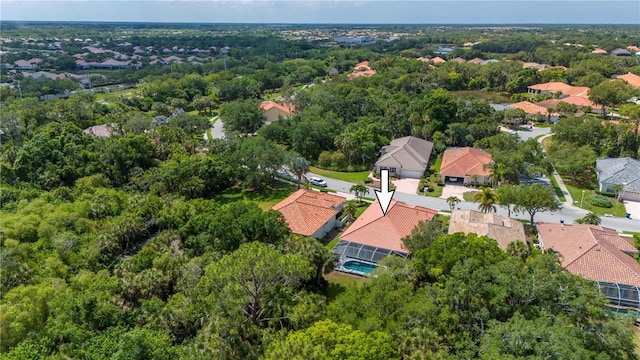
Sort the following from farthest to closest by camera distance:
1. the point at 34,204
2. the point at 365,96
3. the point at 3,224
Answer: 1. the point at 365,96
2. the point at 34,204
3. the point at 3,224

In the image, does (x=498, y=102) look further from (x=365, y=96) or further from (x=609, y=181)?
(x=609, y=181)

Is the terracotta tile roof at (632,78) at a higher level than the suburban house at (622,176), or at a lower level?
higher

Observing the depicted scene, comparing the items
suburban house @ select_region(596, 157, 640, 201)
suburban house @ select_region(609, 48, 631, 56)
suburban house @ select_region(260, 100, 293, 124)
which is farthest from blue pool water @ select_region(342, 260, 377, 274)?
suburban house @ select_region(609, 48, 631, 56)

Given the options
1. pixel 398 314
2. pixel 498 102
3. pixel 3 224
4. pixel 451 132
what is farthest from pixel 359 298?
pixel 498 102

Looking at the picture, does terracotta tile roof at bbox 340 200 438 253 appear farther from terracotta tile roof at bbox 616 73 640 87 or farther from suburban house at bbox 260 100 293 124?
terracotta tile roof at bbox 616 73 640 87

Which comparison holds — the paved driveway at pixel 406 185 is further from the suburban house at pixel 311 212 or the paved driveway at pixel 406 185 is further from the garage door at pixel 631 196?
the garage door at pixel 631 196

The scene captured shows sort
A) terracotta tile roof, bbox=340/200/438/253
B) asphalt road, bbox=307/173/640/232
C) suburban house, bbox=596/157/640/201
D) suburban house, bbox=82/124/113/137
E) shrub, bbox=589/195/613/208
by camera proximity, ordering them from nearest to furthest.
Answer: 1. terracotta tile roof, bbox=340/200/438/253
2. asphalt road, bbox=307/173/640/232
3. shrub, bbox=589/195/613/208
4. suburban house, bbox=596/157/640/201
5. suburban house, bbox=82/124/113/137

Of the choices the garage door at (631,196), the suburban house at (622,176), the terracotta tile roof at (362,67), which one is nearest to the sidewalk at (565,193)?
the suburban house at (622,176)
